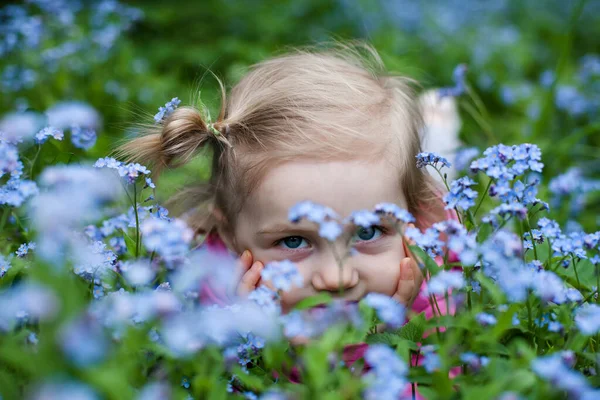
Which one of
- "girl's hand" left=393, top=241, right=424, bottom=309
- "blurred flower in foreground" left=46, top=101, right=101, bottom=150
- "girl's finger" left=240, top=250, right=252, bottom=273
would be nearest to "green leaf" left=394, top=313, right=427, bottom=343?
"girl's hand" left=393, top=241, right=424, bottom=309

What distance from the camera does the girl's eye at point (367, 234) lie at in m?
2.54

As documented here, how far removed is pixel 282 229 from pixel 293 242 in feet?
0.26

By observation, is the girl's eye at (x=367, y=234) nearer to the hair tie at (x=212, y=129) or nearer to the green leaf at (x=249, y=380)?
the hair tie at (x=212, y=129)

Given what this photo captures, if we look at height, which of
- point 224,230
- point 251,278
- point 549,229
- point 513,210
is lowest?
point 224,230

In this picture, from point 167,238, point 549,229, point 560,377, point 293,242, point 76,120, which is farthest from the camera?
point 293,242

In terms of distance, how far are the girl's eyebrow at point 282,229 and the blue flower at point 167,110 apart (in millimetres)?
568

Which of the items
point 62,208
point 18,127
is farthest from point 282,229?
point 62,208

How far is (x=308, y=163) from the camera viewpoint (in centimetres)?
252

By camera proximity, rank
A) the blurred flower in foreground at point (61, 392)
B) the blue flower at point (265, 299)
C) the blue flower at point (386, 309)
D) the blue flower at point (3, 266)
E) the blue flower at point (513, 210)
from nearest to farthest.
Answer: the blurred flower in foreground at point (61, 392) < the blue flower at point (386, 309) < the blue flower at point (265, 299) < the blue flower at point (513, 210) < the blue flower at point (3, 266)

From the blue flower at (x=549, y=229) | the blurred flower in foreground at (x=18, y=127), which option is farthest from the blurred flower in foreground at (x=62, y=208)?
the blue flower at (x=549, y=229)

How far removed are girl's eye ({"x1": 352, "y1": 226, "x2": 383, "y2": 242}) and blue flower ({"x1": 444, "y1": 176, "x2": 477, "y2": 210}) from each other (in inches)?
18.1

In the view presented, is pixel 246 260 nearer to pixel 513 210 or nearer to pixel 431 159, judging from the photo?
pixel 431 159

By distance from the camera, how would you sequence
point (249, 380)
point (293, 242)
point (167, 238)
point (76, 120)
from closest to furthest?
point (167, 238)
point (249, 380)
point (76, 120)
point (293, 242)

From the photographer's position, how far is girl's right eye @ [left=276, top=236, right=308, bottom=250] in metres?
2.53
